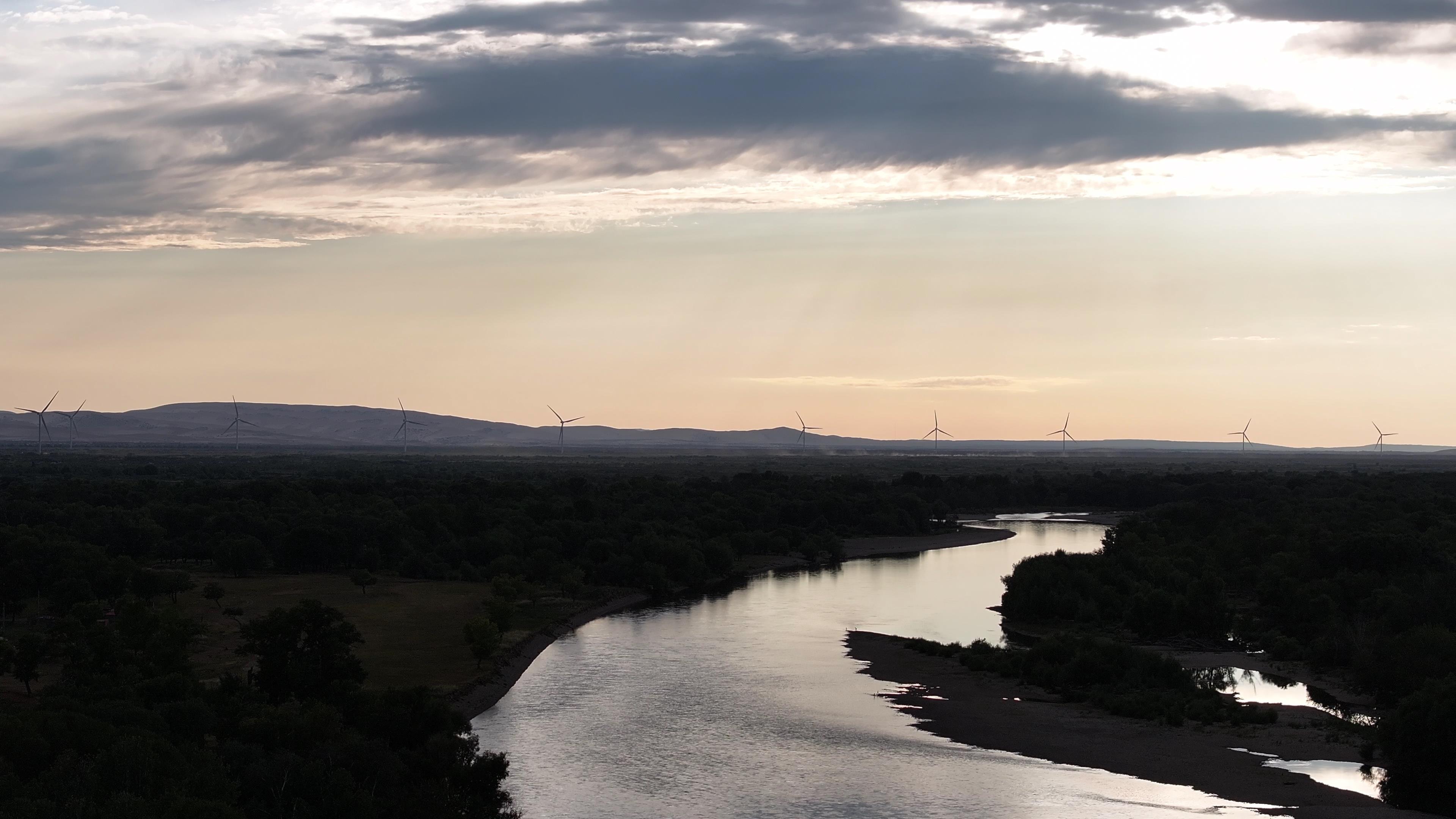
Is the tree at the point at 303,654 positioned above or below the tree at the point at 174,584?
above

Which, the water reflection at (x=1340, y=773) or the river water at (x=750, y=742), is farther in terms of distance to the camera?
the water reflection at (x=1340, y=773)

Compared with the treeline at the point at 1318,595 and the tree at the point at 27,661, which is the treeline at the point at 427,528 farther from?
the treeline at the point at 1318,595

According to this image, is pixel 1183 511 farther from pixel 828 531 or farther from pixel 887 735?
pixel 887 735

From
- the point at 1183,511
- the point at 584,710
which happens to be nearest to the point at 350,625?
the point at 584,710

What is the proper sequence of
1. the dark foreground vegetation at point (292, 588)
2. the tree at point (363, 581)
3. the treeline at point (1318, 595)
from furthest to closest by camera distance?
the tree at point (363, 581) → the treeline at point (1318, 595) → the dark foreground vegetation at point (292, 588)

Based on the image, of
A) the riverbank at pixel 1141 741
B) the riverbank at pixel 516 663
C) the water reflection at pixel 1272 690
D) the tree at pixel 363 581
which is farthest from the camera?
the tree at pixel 363 581

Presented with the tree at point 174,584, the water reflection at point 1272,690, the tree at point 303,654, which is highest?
the tree at point 303,654

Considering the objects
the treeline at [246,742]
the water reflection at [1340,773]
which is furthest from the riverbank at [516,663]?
the water reflection at [1340,773]
